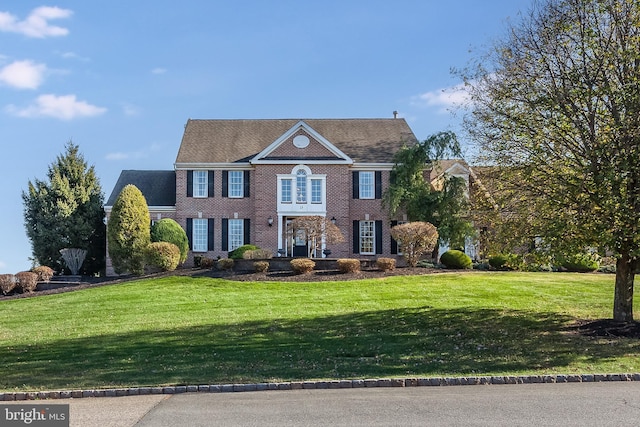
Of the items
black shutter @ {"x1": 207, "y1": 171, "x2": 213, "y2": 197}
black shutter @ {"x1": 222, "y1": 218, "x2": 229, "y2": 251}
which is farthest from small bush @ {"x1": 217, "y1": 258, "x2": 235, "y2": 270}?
black shutter @ {"x1": 207, "y1": 171, "x2": 213, "y2": 197}

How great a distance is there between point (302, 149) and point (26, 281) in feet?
49.2

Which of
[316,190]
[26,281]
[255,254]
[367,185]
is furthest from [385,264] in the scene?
[26,281]

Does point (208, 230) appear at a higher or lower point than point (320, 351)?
higher

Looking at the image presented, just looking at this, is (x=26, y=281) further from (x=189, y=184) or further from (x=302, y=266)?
(x=302, y=266)

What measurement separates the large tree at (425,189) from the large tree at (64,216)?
17218 mm

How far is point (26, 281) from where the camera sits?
93.5ft

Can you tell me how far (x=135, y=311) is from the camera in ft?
69.8

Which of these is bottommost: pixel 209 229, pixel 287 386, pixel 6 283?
pixel 287 386

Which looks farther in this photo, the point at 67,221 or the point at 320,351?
the point at 67,221

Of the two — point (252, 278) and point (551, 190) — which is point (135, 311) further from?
point (551, 190)

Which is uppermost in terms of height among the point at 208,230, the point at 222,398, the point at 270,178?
the point at 270,178

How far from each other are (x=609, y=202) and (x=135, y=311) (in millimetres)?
14479

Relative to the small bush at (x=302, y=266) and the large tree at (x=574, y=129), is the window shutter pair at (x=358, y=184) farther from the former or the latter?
the large tree at (x=574, y=129)

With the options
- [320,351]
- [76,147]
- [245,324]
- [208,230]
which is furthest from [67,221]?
[320,351]
